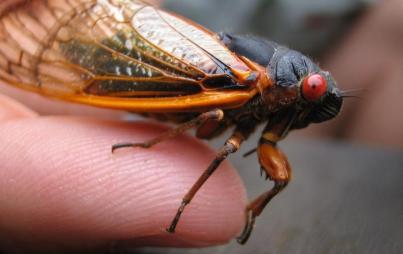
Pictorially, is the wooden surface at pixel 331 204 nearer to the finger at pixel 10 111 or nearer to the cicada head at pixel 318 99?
the cicada head at pixel 318 99

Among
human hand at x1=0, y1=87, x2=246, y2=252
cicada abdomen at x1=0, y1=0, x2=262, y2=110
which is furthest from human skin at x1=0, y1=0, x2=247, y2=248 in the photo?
cicada abdomen at x1=0, y1=0, x2=262, y2=110

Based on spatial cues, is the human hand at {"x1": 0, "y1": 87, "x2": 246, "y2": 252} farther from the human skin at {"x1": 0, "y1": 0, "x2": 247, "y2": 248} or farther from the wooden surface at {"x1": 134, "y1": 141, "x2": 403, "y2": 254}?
the wooden surface at {"x1": 134, "y1": 141, "x2": 403, "y2": 254}

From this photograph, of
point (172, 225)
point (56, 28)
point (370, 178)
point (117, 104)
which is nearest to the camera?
point (172, 225)

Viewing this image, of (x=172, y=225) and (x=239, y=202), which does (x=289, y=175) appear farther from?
(x=172, y=225)

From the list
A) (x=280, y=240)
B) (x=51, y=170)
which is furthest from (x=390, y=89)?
(x=51, y=170)

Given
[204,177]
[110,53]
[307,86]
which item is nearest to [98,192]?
[204,177]

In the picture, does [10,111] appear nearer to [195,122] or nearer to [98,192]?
[98,192]
